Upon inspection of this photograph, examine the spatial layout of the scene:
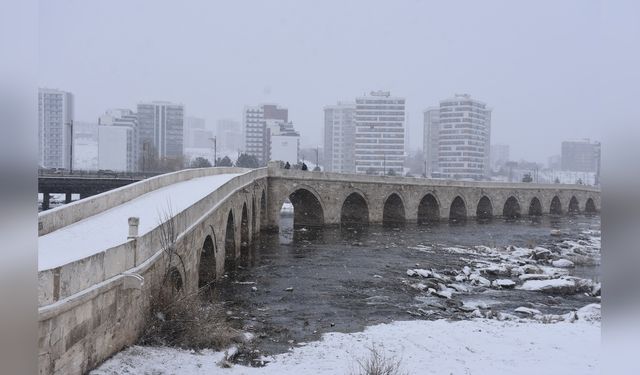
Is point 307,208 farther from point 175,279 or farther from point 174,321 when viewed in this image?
point 174,321

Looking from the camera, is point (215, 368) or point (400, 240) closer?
point (215, 368)

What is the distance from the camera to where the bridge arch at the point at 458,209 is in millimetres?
44406

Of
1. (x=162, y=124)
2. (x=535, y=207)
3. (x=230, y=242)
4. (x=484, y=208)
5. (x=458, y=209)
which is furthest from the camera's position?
(x=162, y=124)

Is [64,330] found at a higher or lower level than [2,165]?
lower

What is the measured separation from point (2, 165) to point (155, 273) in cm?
833

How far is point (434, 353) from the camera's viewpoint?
9664mm

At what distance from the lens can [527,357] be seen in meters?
9.29

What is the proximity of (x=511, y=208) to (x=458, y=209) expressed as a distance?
902 cm

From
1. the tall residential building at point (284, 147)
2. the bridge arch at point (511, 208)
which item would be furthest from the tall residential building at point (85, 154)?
the bridge arch at point (511, 208)

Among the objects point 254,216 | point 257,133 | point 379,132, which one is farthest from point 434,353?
point 257,133

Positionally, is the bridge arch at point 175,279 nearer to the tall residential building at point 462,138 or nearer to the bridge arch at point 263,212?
the bridge arch at point 263,212

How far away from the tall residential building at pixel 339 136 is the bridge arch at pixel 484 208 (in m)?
66.6

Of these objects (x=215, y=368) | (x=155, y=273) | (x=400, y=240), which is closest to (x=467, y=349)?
(x=215, y=368)

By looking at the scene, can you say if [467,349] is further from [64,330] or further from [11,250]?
[11,250]
